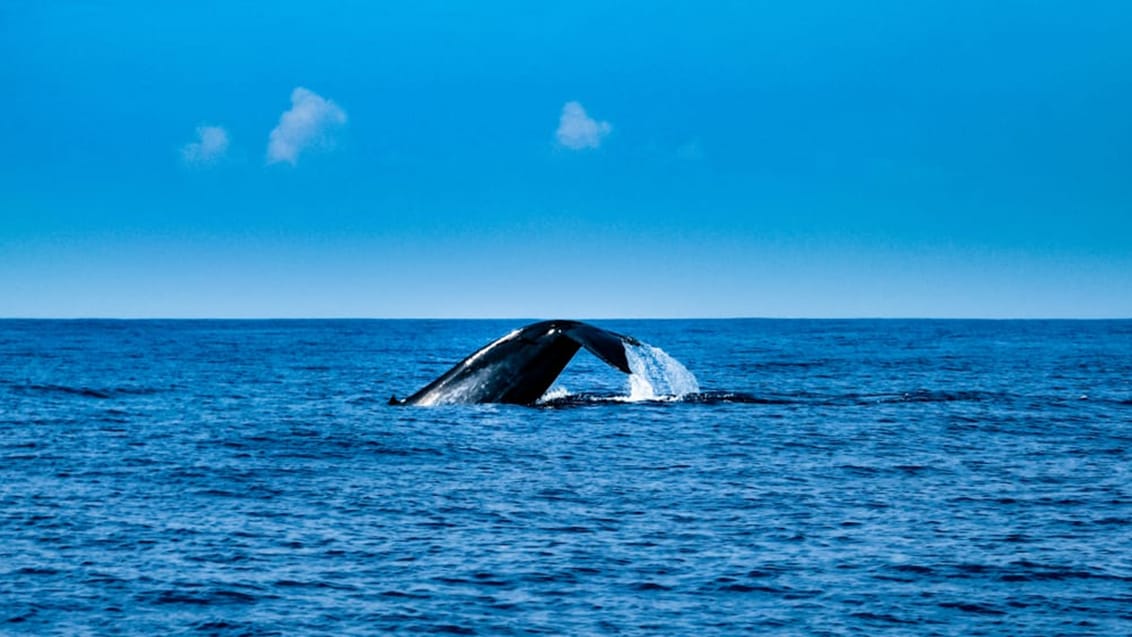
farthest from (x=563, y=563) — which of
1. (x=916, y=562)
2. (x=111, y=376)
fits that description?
(x=111, y=376)

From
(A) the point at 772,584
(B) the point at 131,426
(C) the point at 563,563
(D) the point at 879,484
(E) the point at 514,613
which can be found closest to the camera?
(E) the point at 514,613

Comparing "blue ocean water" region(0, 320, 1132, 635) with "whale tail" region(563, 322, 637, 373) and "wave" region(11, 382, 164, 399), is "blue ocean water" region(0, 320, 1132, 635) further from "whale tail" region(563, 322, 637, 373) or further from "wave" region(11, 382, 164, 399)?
"wave" region(11, 382, 164, 399)

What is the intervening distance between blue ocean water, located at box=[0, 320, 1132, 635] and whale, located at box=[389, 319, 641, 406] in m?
0.53

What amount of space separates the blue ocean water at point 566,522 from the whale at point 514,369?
528 mm

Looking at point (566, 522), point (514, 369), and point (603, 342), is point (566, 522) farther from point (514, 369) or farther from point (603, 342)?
point (514, 369)

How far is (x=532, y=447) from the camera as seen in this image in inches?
682

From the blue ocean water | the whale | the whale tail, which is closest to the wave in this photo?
the blue ocean water

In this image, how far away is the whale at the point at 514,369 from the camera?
798 inches

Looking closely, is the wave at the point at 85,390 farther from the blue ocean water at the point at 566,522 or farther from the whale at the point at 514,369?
the whale at the point at 514,369

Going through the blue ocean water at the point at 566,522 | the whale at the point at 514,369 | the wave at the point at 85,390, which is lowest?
the blue ocean water at the point at 566,522

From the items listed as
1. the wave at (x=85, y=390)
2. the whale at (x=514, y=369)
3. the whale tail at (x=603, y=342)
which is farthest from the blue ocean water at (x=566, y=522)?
the wave at (x=85, y=390)

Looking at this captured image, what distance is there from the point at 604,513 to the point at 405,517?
2120mm

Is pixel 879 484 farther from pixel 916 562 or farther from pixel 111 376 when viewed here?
pixel 111 376

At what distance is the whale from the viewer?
66.5ft
